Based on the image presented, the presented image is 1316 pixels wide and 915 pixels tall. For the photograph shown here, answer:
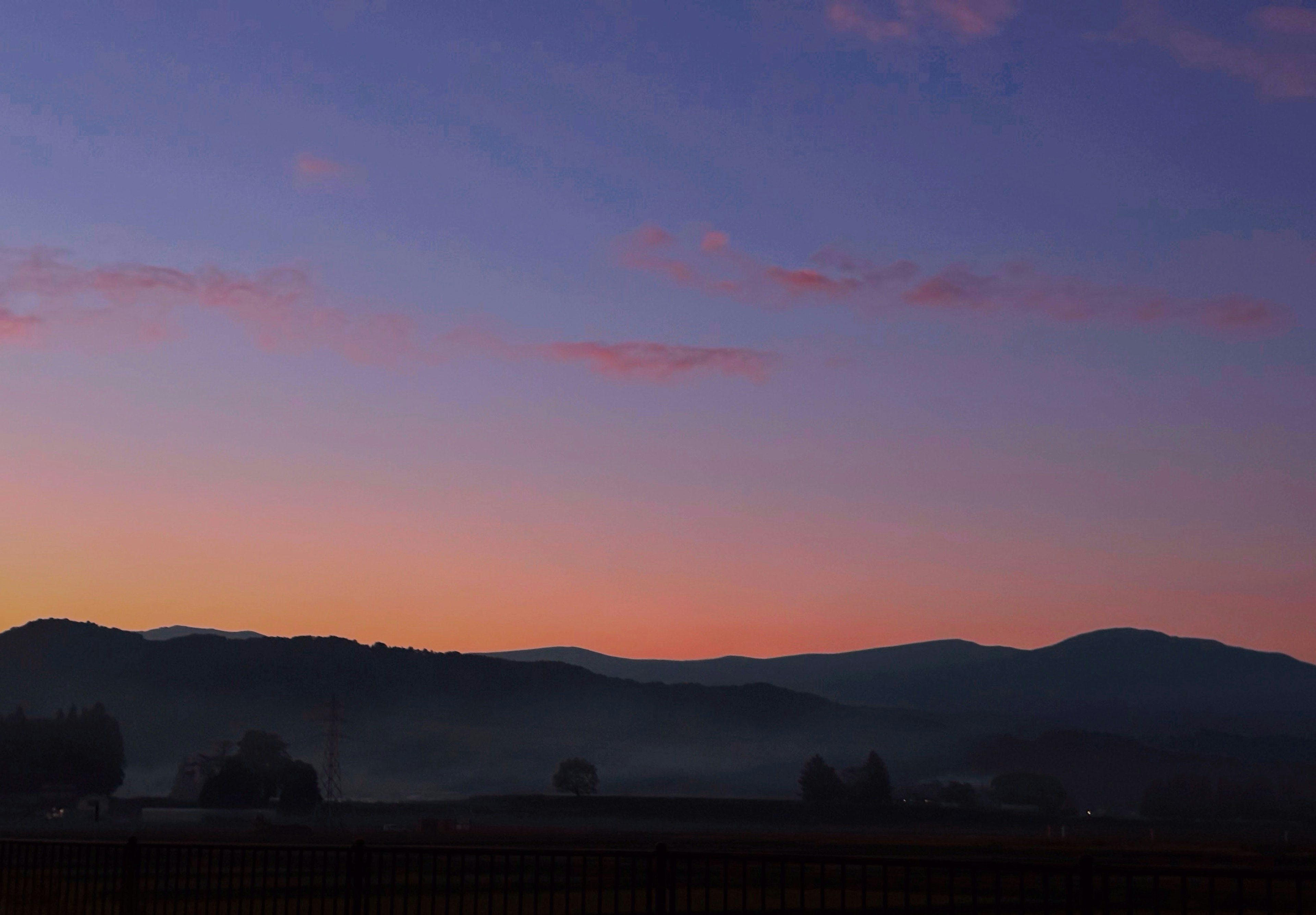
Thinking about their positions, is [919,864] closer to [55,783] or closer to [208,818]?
[208,818]

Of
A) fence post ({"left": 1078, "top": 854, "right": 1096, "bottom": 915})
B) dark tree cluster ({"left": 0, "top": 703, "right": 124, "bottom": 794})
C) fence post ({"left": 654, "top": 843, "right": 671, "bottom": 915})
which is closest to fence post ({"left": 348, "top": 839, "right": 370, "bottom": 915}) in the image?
fence post ({"left": 654, "top": 843, "right": 671, "bottom": 915})

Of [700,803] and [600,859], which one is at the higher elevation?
[600,859]

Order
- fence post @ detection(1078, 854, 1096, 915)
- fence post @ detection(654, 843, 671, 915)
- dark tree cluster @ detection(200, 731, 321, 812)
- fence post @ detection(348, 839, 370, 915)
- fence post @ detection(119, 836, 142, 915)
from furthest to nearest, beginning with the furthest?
1. dark tree cluster @ detection(200, 731, 321, 812)
2. fence post @ detection(119, 836, 142, 915)
3. fence post @ detection(348, 839, 370, 915)
4. fence post @ detection(654, 843, 671, 915)
5. fence post @ detection(1078, 854, 1096, 915)

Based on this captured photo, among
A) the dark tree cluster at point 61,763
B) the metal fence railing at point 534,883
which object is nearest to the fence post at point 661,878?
the metal fence railing at point 534,883

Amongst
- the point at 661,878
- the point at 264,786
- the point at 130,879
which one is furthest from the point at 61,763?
the point at 661,878

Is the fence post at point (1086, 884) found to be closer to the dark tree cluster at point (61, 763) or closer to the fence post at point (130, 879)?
the fence post at point (130, 879)

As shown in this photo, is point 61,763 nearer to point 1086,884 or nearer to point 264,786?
point 264,786

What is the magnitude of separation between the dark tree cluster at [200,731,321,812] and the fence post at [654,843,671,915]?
16465 cm

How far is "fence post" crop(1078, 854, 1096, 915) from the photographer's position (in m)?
12.3

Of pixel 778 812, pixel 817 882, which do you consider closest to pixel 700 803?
pixel 778 812

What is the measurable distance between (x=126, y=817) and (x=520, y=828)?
4101cm

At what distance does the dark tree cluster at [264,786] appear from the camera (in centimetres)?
17338

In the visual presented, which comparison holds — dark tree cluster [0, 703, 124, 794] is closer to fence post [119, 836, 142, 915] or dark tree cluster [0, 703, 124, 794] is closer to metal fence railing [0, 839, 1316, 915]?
metal fence railing [0, 839, 1316, 915]

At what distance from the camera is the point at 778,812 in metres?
183
